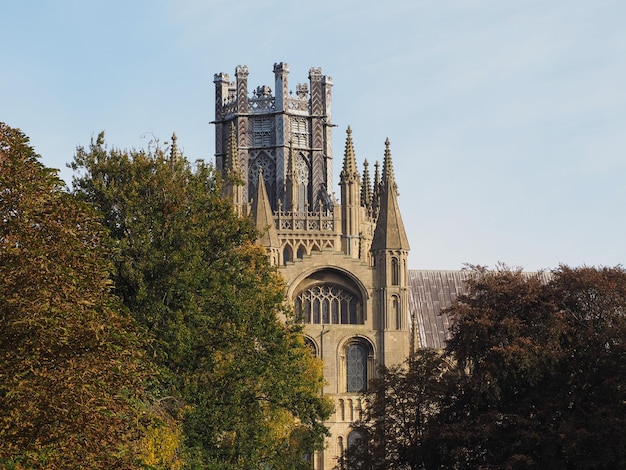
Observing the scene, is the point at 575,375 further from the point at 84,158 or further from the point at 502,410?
the point at 84,158

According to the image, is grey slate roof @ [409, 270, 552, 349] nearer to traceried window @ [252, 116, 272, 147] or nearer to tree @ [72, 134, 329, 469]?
traceried window @ [252, 116, 272, 147]

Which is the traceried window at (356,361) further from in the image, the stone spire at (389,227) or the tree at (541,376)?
the tree at (541,376)

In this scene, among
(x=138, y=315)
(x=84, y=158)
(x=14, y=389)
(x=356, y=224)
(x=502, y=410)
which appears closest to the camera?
(x=14, y=389)

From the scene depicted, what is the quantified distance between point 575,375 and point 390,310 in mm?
25082

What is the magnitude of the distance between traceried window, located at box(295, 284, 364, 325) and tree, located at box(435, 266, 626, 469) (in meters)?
22.8

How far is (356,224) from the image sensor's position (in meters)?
85.2

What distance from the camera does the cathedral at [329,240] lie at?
65.7m

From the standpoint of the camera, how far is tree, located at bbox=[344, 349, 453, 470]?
141 ft

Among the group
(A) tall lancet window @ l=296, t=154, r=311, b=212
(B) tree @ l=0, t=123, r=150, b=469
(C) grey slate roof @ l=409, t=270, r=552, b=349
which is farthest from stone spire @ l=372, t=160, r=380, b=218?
(B) tree @ l=0, t=123, r=150, b=469

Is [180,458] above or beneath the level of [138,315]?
beneath

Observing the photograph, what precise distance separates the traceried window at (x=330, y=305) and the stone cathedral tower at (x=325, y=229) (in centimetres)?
5

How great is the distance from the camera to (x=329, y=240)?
3391 inches

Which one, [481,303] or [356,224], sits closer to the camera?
[481,303]

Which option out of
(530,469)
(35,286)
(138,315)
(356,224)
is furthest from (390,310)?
(35,286)
